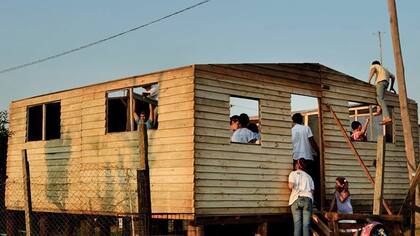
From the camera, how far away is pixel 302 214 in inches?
557

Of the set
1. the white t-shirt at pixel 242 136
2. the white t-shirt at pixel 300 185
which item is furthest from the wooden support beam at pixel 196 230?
the white t-shirt at pixel 300 185

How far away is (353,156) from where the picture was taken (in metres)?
16.6

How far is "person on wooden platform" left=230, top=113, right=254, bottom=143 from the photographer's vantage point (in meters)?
14.2

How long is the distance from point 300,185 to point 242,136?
70.1 inches

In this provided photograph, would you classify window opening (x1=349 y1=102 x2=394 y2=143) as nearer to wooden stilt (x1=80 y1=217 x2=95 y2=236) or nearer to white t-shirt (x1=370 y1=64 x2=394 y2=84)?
white t-shirt (x1=370 y1=64 x2=394 y2=84)

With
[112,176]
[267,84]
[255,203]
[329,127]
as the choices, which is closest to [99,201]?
[112,176]

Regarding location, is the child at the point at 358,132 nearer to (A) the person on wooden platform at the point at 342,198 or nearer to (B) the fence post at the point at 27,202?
(A) the person on wooden platform at the point at 342,198

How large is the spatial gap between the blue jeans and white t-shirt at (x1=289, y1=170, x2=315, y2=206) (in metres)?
0.12

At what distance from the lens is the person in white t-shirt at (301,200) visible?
13930 mm

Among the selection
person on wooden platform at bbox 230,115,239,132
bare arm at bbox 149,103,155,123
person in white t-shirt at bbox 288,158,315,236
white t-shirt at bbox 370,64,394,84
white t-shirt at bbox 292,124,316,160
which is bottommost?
person in white t-shirt at bbox 288,158,315,236

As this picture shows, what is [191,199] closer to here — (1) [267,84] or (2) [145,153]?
(2) [145,153]

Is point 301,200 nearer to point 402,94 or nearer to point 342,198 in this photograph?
point 342,198

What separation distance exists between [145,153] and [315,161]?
7546mm

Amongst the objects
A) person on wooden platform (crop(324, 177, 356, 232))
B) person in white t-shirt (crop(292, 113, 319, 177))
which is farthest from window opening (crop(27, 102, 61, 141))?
person on wooden platform (crop(324, 177, 356, 232))
